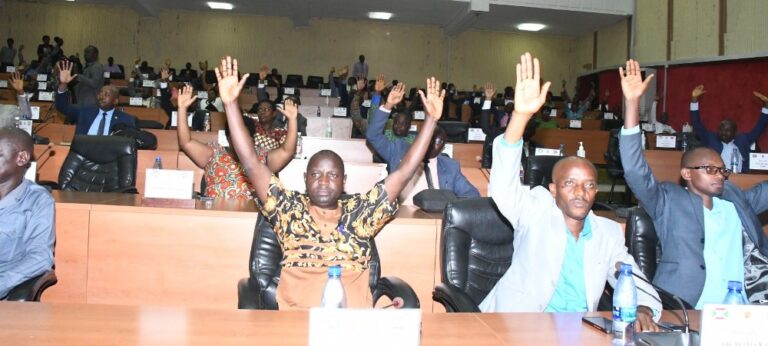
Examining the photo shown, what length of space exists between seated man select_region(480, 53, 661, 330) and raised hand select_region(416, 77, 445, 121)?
431mm

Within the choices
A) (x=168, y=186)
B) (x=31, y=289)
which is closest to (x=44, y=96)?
(x=168, y=186)

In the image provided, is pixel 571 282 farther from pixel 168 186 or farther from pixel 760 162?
pixel 760 162

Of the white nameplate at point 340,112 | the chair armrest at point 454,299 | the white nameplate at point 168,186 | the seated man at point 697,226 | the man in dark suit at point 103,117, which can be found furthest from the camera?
the white nameplate at point 340,112

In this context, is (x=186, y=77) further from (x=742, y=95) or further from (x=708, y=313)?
(x=708, y=313)

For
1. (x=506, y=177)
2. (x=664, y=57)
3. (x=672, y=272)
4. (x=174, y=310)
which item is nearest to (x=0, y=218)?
(x=174, y=310)

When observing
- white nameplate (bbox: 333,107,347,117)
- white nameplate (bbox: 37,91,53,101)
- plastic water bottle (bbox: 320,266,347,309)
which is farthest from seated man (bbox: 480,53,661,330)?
white nameplate (bbox: 37,91,53,101)

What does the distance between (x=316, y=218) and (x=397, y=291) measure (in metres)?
0.42

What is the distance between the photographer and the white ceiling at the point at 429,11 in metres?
13.0

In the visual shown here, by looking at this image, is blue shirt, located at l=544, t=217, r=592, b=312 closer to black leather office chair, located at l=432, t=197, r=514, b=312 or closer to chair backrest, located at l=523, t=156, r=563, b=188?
black leather office chair, located at l=432, t=197, r=514, b=312

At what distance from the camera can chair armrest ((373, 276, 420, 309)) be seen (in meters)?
2.20

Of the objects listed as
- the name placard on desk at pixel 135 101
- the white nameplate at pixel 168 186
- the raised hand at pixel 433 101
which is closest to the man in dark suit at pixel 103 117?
the white nameplate at pixel 168 186

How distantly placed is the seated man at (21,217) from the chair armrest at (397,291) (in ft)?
3.96

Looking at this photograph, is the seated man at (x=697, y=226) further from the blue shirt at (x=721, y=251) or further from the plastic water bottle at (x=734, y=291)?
the plastic water bottle at (x=734, y=291)

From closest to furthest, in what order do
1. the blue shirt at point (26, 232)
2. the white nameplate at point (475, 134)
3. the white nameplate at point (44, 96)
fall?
the blue shirt at point (26, 232) → the white nameplate at point (475, 134) → the white nameplate at point (44, 96)
